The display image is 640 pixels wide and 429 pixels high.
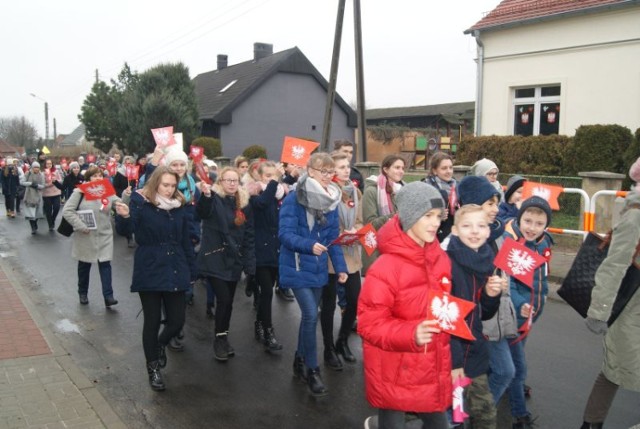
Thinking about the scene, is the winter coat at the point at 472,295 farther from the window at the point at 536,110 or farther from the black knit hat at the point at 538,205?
the window at the point at 536,110

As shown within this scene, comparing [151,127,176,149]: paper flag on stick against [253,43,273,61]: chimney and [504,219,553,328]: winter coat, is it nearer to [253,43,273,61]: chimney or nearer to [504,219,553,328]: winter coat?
[504,219,553,328]: winter coat

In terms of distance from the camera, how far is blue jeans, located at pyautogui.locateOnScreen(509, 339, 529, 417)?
442 cm

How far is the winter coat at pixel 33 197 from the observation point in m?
15.6

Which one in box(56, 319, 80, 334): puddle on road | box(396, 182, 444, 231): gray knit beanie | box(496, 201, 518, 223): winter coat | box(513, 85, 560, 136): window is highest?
box(513, 85, 560, 136): window

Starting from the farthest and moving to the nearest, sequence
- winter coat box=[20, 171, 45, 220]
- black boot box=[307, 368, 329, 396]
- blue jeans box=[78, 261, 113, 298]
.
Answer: winter coat box=[20, 171, 45, 220] → blue jeans box=[78, 261, 113, 298] → black boot box=[307, 368, 329, 396]

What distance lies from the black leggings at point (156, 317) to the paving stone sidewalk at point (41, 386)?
1.89 ft

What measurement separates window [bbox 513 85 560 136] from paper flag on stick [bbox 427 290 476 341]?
16691 mm

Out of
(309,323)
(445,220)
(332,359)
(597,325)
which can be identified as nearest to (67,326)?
(332,359)

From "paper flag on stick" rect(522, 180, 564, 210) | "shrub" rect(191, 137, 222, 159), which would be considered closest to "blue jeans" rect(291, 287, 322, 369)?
"paper flag on stick" rect(522, 180, 564, 210)

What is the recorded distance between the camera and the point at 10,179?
1881cm

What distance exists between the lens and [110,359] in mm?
6055

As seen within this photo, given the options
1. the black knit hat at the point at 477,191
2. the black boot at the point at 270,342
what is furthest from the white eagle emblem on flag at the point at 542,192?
the black boot at the point at 270,342

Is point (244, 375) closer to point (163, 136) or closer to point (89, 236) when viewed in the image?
point (163, 136)

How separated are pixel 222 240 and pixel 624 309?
355cm
